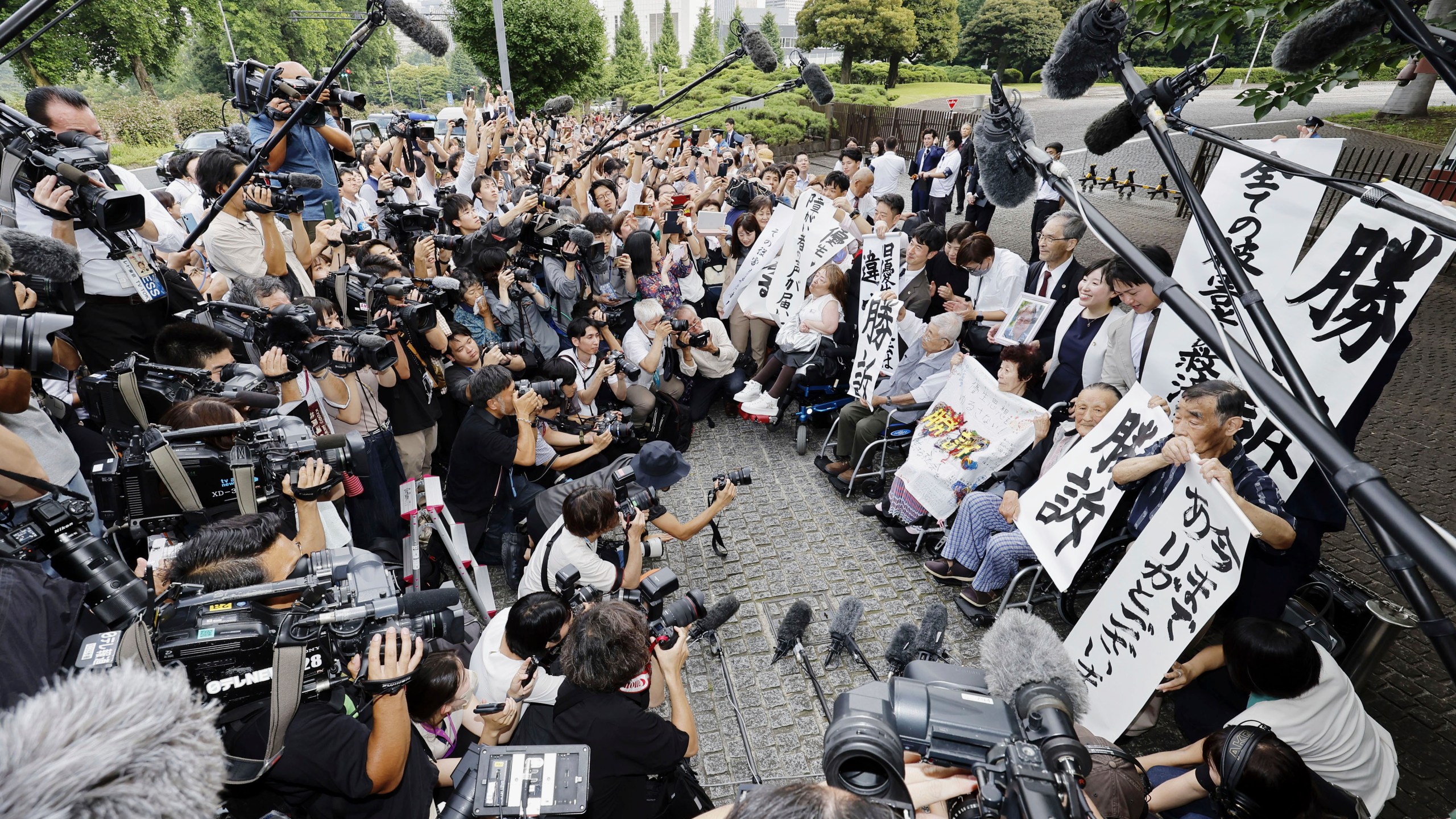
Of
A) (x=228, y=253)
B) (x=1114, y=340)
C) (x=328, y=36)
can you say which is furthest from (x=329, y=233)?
(x=328, y=36)

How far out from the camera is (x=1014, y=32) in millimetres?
38062

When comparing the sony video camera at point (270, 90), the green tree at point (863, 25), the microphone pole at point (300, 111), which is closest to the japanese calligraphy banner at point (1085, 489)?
the microphone pole at point (300, 111)

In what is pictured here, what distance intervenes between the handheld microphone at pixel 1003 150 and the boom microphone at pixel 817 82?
4841 mm

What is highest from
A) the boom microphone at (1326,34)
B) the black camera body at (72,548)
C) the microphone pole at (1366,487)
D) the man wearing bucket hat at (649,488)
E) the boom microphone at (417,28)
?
the boom microphone at (417,28)

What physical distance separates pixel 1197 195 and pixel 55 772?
2376 mm

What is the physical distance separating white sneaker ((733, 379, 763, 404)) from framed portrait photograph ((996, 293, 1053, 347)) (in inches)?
90.0

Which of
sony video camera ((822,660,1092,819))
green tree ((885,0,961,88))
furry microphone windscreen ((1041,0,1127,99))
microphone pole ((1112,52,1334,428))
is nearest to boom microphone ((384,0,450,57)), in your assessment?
furry microphone windscreen ((1041,0,1127,99))

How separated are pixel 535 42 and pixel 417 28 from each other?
19.8 metres

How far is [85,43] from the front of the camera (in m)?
27.5

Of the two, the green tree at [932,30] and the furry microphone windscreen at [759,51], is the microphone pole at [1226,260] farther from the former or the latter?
the green tree at [932,30]

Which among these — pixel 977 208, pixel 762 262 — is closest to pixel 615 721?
pixel 762 262

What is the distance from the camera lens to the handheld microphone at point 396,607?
2121 mm

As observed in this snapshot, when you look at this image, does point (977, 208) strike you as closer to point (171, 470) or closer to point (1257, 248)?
point (1257, 248)

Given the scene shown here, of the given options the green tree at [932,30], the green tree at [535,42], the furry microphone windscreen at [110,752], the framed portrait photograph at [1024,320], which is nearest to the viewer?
the furry microphone windscreen at [110,752]
